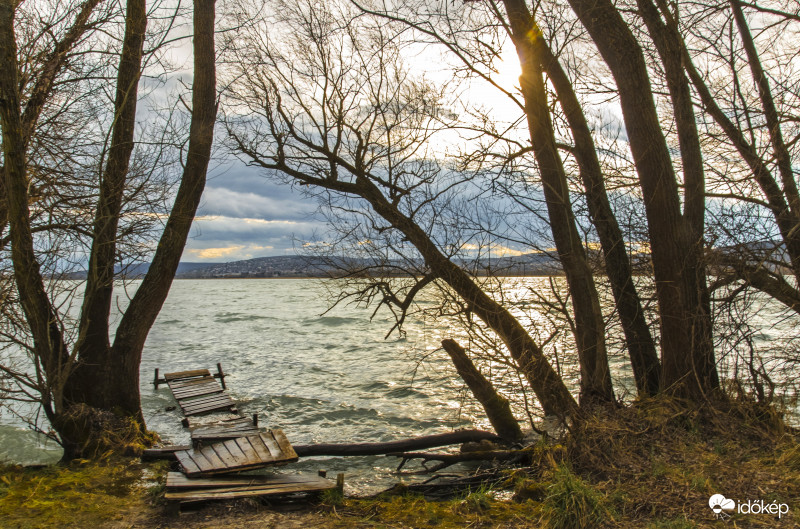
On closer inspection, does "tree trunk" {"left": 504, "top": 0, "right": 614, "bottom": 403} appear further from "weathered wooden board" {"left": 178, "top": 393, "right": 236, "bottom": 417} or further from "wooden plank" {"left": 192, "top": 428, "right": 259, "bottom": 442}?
"weathered wooden board" {"left": 178, "top": 393, "right": 236, "bottom": 417}

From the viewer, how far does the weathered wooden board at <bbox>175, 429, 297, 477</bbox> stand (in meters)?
7.05

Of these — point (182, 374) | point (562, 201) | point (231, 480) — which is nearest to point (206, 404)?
point (182, 374)

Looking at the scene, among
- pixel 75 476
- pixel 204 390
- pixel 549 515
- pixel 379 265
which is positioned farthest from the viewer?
pixel 204 390

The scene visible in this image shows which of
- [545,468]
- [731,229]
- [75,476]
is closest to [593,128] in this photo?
[731,229]

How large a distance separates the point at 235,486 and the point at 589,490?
4.41m

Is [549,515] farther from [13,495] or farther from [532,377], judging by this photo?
[13,495]

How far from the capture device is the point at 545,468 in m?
6.07

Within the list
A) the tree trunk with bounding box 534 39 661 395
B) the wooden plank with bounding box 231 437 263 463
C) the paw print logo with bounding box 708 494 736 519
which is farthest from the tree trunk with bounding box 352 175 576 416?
the wooden plank with bounding box 231 437 263 463

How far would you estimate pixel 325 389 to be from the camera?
1891cm

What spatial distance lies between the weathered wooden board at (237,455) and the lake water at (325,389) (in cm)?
169

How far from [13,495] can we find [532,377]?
274 inches

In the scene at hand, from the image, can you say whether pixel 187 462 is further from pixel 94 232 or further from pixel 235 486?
pixel 94 232

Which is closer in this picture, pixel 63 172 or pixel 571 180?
pixel 63 172

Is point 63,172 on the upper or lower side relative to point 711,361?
upper
